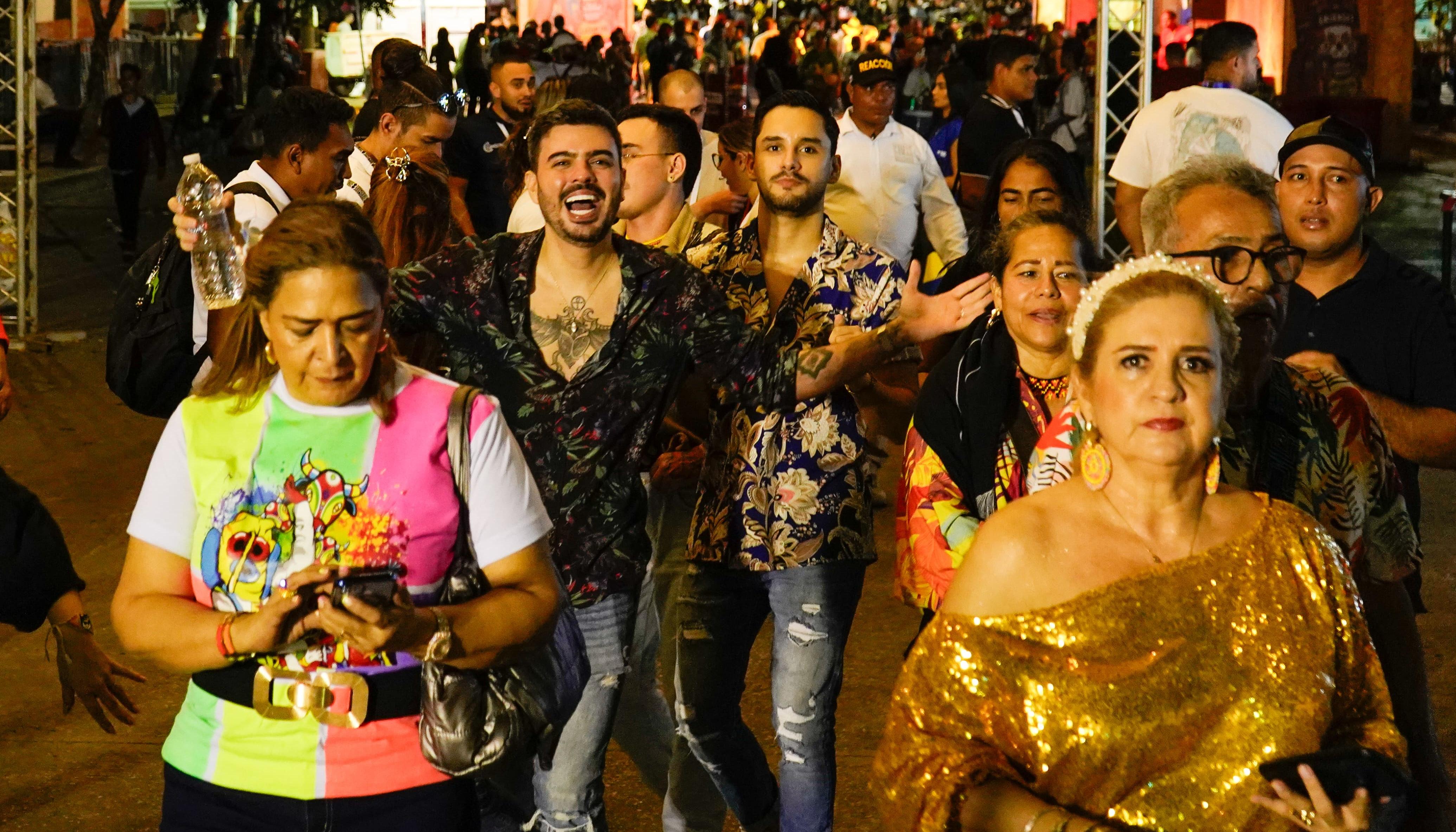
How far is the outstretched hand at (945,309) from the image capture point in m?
4.01

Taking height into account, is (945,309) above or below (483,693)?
above

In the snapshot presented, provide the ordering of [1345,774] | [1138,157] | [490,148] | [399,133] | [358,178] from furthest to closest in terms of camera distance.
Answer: [490,148] → [1138,157] → [358,178] → [399,133] → [1345,774]

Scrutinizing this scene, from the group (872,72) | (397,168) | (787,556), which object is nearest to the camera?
(787,556)

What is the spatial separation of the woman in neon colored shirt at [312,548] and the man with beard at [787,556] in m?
1.38

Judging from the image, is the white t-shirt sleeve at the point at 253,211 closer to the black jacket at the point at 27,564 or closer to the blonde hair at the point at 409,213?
the blonde hair at the point at 409,213

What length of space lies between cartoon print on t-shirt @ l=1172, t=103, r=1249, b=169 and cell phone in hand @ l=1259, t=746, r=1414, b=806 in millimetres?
5477

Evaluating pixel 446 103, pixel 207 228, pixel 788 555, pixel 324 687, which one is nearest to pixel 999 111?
pixel 446 103

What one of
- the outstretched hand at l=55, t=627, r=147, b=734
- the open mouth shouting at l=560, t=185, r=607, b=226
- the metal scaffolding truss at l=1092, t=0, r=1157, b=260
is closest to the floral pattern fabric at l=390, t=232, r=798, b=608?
the open mouth shouting at l=560, t=185, r=607, b=226

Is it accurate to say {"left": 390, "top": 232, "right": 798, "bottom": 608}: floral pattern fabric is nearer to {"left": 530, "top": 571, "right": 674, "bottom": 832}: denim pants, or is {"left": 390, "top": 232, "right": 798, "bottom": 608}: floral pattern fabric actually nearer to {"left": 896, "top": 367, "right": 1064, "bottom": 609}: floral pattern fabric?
{"left": 530, "top": 571, "right": 674, "bottom": 832}: denim pants

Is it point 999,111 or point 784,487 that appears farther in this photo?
point 999,111

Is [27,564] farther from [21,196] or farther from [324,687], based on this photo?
[21,196]

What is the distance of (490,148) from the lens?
859 cm

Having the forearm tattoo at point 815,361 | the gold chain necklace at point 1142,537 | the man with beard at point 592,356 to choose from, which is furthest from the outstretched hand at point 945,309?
the gold chain necklace at point 1142,537

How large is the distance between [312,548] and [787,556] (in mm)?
1713
